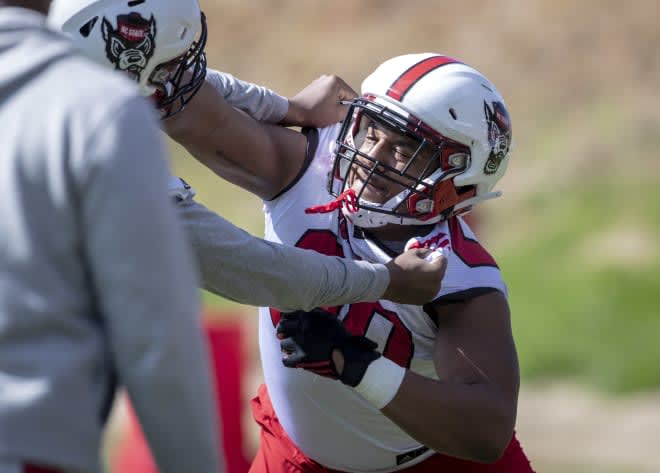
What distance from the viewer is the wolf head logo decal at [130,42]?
3.16 meters

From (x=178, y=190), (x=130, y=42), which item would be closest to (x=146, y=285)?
(x=178, y=190)

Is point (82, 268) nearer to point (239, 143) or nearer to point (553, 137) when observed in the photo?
point (239, 143)

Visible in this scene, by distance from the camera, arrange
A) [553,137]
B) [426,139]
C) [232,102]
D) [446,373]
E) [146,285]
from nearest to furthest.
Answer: [146,285]
[446,373]
[426,139]
[232,102]
[553,137]

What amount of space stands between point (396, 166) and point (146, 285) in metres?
1.62

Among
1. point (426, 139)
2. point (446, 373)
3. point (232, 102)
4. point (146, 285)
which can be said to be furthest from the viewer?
point (232, 102)

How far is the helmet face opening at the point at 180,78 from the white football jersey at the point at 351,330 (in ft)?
1.33

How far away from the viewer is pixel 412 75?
11.3ft

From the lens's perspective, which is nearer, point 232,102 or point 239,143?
point 239,143

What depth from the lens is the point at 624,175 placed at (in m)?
10.0

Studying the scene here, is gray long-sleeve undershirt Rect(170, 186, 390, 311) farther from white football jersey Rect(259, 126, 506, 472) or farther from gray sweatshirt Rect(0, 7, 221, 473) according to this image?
gray sweatshirt Rect(0, 7, 221, 473)

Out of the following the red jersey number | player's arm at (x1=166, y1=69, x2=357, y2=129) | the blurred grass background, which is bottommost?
the blurred grass background

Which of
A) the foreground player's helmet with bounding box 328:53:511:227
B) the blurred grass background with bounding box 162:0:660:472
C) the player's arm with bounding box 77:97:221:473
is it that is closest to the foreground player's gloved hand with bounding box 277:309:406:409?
the foreground player's helmet with bounding box 328:53:511:227

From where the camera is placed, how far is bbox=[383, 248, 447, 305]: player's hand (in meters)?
2.95

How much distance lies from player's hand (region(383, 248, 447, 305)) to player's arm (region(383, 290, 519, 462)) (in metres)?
0.18
